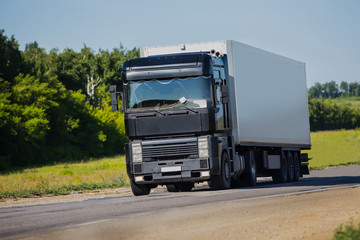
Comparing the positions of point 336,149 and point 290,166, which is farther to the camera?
point 336,149

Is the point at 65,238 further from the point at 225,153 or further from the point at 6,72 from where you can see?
the point at 6,72

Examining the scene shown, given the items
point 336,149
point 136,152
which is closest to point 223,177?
point 136,152

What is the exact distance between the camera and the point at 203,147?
1845 cm

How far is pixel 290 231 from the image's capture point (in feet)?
32.5

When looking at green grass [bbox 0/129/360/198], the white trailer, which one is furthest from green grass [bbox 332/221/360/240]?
green grass [bbox 0/129/360/198]

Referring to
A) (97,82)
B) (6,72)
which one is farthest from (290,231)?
(97,82)

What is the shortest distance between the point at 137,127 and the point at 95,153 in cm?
7305

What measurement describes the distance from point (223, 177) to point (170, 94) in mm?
2925

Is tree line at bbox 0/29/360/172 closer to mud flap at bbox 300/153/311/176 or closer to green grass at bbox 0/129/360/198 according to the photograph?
green grass at bbox 0/129/360/198

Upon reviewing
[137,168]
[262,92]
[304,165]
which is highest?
[262,92]

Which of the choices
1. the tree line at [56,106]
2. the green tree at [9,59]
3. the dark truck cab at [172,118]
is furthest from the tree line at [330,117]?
the dark truck cab at [172,118]

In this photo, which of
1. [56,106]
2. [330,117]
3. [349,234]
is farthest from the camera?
[330,117]

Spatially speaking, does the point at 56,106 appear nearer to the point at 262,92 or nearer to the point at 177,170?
the point at 262,92

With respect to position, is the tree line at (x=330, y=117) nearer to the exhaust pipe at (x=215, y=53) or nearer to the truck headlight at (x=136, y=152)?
the exhaust pipe at (x=215, y=53)
